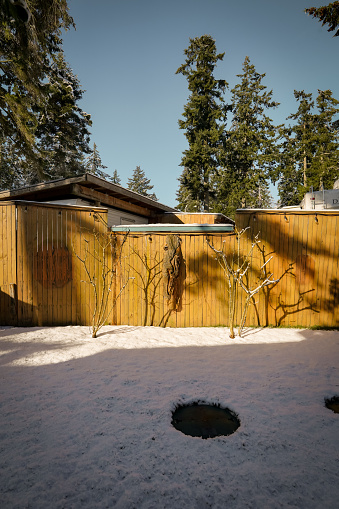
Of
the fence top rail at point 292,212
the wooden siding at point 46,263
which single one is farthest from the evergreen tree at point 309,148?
the wooden siding at point 46,263

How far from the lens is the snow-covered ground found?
1616mm

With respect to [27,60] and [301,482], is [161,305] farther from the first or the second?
[27,60]

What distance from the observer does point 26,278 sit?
501 centimetres

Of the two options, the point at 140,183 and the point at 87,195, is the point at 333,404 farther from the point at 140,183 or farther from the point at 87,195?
the point at 140,183

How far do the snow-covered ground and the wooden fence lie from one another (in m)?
1.11

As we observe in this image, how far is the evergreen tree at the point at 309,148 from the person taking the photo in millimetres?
19312

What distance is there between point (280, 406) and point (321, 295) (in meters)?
3.47

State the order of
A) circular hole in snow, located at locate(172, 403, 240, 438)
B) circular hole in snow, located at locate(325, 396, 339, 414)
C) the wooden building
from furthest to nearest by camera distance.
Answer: the wooden building < circular hole in snow, located at locate(325, 396, 339, 414) < circular hole in snow, located at locate(172, 403, 240, 438)

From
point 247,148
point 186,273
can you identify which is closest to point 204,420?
point 186,273

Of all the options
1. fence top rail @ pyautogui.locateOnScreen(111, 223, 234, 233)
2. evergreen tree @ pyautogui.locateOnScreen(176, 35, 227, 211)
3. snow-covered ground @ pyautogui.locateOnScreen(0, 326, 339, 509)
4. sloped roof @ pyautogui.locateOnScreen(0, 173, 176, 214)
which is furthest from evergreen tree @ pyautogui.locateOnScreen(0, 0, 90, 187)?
evergreen tree @ pyautogui.locateOnScreen(176, 35, 227, 211)

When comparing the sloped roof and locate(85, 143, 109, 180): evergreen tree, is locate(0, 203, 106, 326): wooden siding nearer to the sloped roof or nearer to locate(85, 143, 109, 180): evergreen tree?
the sloped roof

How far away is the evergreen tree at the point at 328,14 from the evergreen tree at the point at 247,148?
13.4 metres

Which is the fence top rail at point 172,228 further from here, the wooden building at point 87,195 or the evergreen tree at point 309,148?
the evergreen tree at point 309,148

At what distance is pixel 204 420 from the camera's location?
2400 millimetres
